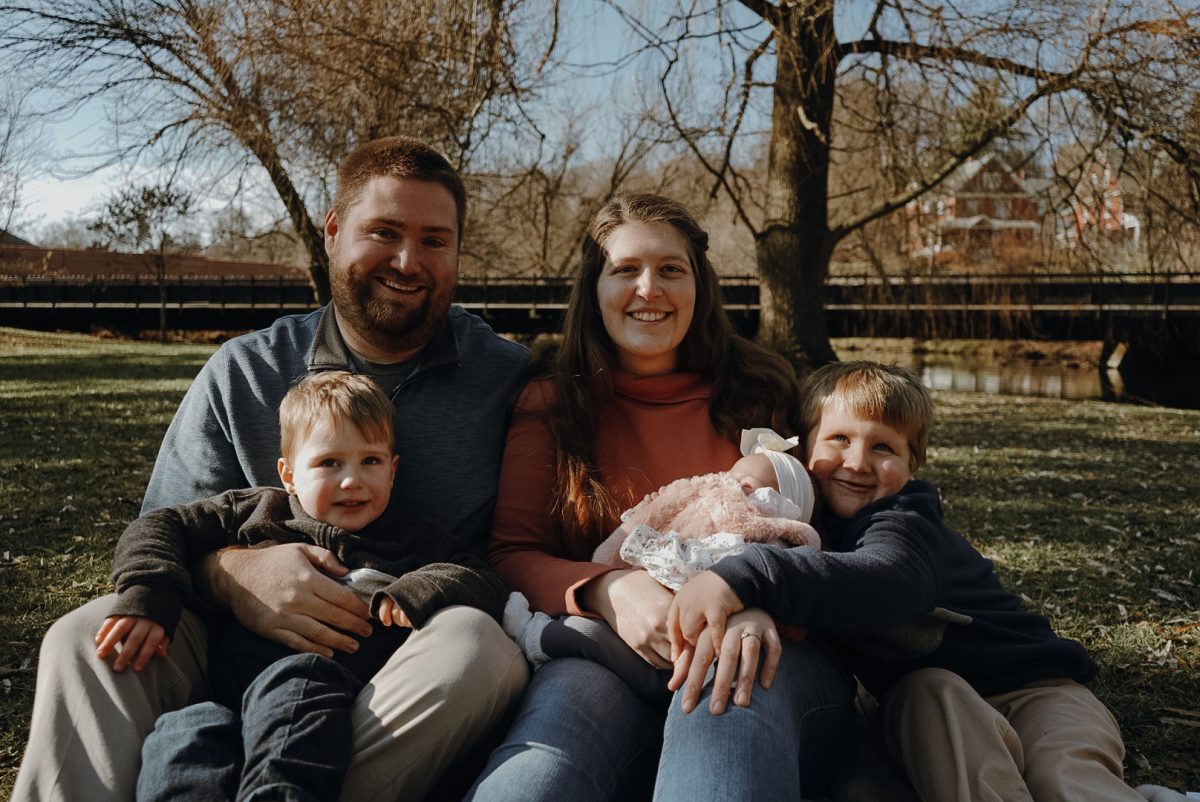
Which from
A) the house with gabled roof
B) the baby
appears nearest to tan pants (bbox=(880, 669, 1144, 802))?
the baby

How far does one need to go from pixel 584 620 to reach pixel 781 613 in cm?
52

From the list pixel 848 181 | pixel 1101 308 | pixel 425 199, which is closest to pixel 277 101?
pixel 425 199

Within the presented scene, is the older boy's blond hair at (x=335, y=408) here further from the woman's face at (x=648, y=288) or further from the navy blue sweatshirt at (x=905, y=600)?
the navy blue sweatshirt at (x=905, y=600)

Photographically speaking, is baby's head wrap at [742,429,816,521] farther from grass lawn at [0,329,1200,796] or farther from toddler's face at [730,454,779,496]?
grass lawn at [0,329,1200,796]

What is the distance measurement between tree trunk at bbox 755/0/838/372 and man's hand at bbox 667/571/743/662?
27.4ft

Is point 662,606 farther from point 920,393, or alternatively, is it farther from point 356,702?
point 920,393

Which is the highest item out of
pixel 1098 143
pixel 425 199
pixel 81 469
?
pixel 1098 143

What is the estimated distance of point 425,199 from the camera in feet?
9.53

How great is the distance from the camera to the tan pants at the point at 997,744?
2.15 metres

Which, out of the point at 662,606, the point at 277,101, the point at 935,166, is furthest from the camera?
the point at 935,166

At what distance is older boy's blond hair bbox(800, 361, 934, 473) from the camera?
2.62 metres

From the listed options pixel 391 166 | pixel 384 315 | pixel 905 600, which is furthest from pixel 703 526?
pixel 391 166

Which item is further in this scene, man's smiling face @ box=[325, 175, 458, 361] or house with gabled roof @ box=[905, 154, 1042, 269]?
house with gabled roof @ box=[905, 154, 1042, 269]

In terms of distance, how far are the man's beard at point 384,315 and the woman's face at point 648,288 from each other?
522 millimetres
